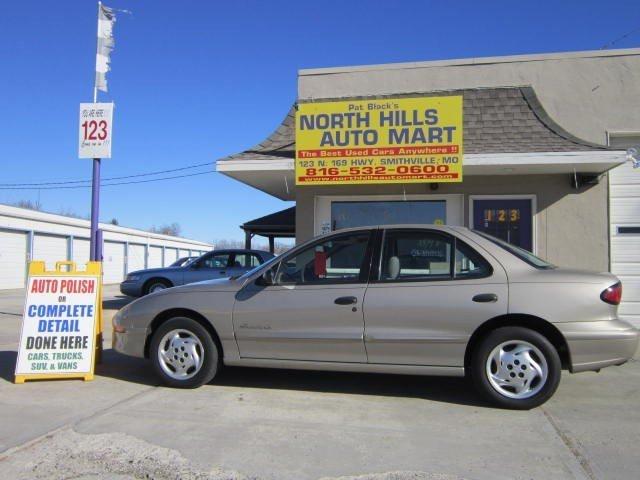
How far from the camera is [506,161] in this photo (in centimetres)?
850

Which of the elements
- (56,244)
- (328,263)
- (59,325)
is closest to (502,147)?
(328,263)

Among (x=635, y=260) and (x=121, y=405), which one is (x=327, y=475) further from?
(x=635, y=260)

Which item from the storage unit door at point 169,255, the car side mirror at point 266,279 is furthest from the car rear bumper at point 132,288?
the storage unit door at point 169,255

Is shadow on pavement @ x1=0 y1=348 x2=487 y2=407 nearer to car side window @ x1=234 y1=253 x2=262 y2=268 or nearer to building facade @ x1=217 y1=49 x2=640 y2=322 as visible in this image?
building facade @ x1=217 y1=49 x2=640 y2=322

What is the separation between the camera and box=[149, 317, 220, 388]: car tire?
564cm

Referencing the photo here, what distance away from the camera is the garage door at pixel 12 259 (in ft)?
78.2

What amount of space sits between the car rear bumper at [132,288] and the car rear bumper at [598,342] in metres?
12.4

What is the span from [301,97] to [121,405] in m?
7.01

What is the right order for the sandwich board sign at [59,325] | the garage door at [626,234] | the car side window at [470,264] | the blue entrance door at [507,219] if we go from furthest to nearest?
the blue entrance door at [507,219] → the garage door at [626,234] → the sandwich board sign at [59,325] → the car side window at [470,264]

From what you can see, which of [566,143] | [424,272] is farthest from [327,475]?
[566,143]

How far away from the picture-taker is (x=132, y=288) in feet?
50.2

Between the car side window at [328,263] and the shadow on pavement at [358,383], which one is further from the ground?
the car side window at [328,263]

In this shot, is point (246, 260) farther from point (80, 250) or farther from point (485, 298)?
point (80, 250)

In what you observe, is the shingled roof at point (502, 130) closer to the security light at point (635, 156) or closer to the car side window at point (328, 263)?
the security light at point (635, 156)
